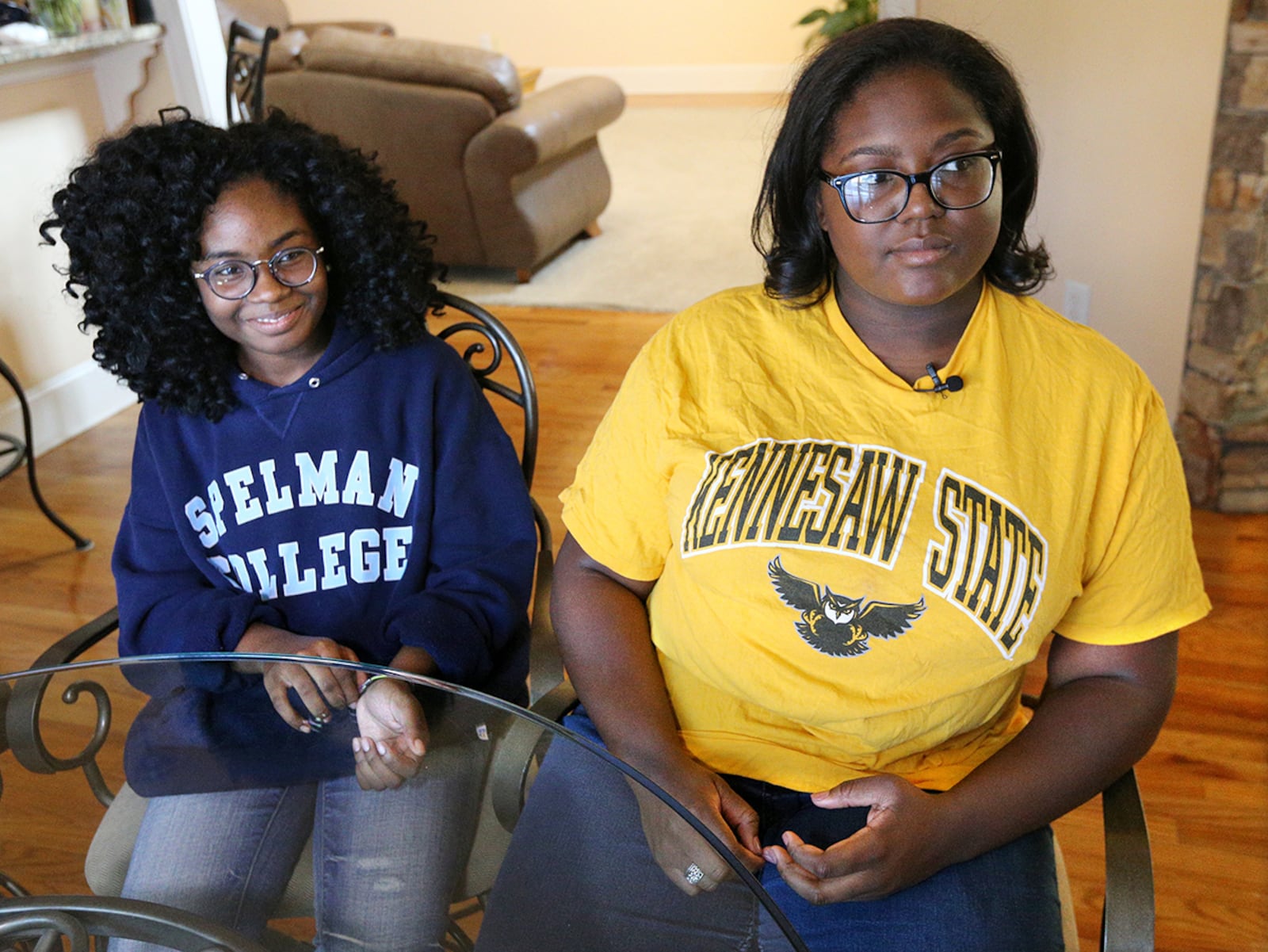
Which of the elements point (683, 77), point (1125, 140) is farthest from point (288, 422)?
point (683, 77)

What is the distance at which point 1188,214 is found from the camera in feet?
8.45

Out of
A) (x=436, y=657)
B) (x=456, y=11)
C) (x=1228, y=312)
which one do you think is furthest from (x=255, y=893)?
(x=456, y=11)

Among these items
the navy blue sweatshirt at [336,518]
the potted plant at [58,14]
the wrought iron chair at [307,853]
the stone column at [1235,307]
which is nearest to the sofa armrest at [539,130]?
the potted plant at [58,14]

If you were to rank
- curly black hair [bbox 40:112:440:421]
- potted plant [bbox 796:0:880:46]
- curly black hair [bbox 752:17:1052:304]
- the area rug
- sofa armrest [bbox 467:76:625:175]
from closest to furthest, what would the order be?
curly black hair [bbox 752:17:1052:304]
curly black hair [bbox 40:112:440:421]
sofa armrest [bbox 467:76:625:175]
the area rug
potted plant [bbox 796:0:880:46]

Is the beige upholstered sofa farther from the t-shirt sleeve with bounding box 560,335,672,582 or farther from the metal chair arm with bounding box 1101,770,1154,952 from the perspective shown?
the metal chair arm with bounding box 1101,770,1154,952

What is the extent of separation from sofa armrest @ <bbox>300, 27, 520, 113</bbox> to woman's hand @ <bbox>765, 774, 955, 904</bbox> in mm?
3707

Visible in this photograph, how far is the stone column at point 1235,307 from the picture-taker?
239cm

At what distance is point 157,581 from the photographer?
1330 millimetres

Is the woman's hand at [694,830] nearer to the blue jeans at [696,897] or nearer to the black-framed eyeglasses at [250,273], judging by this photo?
the blue jeans at [696,897]

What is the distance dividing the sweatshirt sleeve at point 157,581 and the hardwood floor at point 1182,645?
0.91 feet

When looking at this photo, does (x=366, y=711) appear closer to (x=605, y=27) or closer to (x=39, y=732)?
(x=39, y=732)

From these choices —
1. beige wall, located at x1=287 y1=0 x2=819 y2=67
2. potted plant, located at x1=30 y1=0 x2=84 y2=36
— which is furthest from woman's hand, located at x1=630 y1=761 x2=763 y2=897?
beige wall, located at x1=287 y1=0 x2=819 y2=67

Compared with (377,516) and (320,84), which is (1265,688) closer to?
(377,516)

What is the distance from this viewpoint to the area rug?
4387 mm
